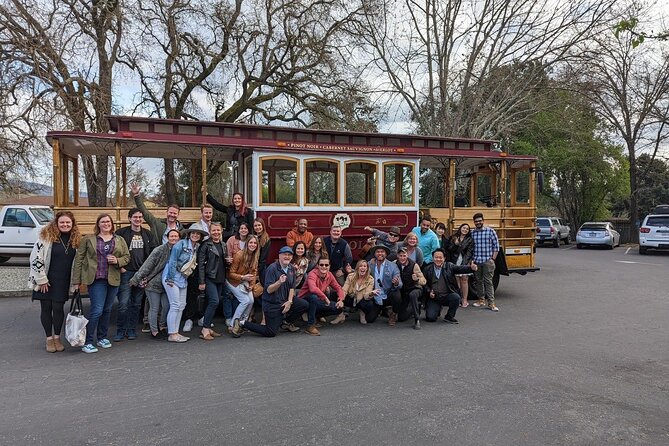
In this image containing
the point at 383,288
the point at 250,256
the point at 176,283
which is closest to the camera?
the point at 176,283

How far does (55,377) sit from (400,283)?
4568 millimetres

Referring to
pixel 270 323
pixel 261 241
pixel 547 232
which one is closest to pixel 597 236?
pixel 547 232

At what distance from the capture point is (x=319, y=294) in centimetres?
679

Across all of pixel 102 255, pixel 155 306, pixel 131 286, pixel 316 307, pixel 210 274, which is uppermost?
pixel 102 255

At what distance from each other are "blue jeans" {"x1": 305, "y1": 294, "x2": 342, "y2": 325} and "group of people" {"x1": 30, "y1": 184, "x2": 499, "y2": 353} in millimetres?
15

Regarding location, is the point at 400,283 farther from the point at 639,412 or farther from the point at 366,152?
the point at 639,412

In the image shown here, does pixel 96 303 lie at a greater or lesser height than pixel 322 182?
lesser

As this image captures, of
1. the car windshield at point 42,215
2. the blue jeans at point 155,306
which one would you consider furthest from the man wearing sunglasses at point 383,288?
the car windshield at point 42,215

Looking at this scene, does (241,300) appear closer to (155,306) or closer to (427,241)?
(155,306)

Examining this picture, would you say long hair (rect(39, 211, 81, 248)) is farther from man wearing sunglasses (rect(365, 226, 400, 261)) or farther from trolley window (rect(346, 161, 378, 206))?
trolley window (rect(346, 161, 378, 206))

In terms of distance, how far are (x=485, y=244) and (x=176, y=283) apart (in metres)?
5.31

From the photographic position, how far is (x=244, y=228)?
6.86 metres

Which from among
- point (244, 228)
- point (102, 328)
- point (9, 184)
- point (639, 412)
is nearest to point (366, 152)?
point (244, 228)

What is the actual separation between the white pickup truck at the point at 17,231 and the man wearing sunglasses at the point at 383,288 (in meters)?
10.8
